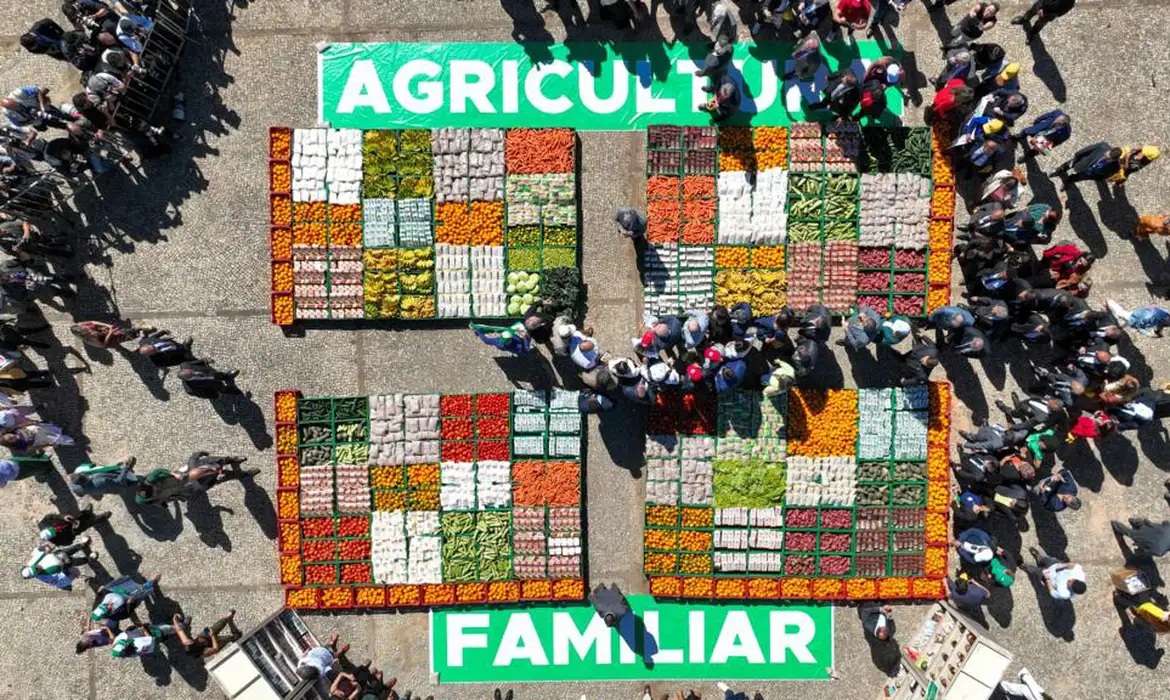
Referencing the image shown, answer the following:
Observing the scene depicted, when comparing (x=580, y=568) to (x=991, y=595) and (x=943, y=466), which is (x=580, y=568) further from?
(x=991, y=595)

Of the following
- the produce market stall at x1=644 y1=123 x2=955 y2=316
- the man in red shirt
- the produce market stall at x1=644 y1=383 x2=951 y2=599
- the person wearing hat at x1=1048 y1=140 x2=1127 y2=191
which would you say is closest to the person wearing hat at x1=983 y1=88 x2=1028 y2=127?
the produce market stall at x1=644 y1=123 x2=955 y2=316

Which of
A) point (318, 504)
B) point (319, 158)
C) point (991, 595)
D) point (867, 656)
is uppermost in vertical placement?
point (319, 158)

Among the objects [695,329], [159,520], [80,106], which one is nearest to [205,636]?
[159,520]

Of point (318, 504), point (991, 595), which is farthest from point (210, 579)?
point (991, 595)

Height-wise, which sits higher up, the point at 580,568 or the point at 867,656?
the point at 580,568

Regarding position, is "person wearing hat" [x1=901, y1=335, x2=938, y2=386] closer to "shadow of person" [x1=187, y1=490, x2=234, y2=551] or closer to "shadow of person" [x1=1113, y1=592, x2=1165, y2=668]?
"shadow of person" [x1=1113, y1=592, x2=1165, y2=668]

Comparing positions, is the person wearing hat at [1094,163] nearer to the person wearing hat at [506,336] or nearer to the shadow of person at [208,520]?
the person wearing hat at [506,336]

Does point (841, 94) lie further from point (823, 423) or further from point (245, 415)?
point (245, 415)
